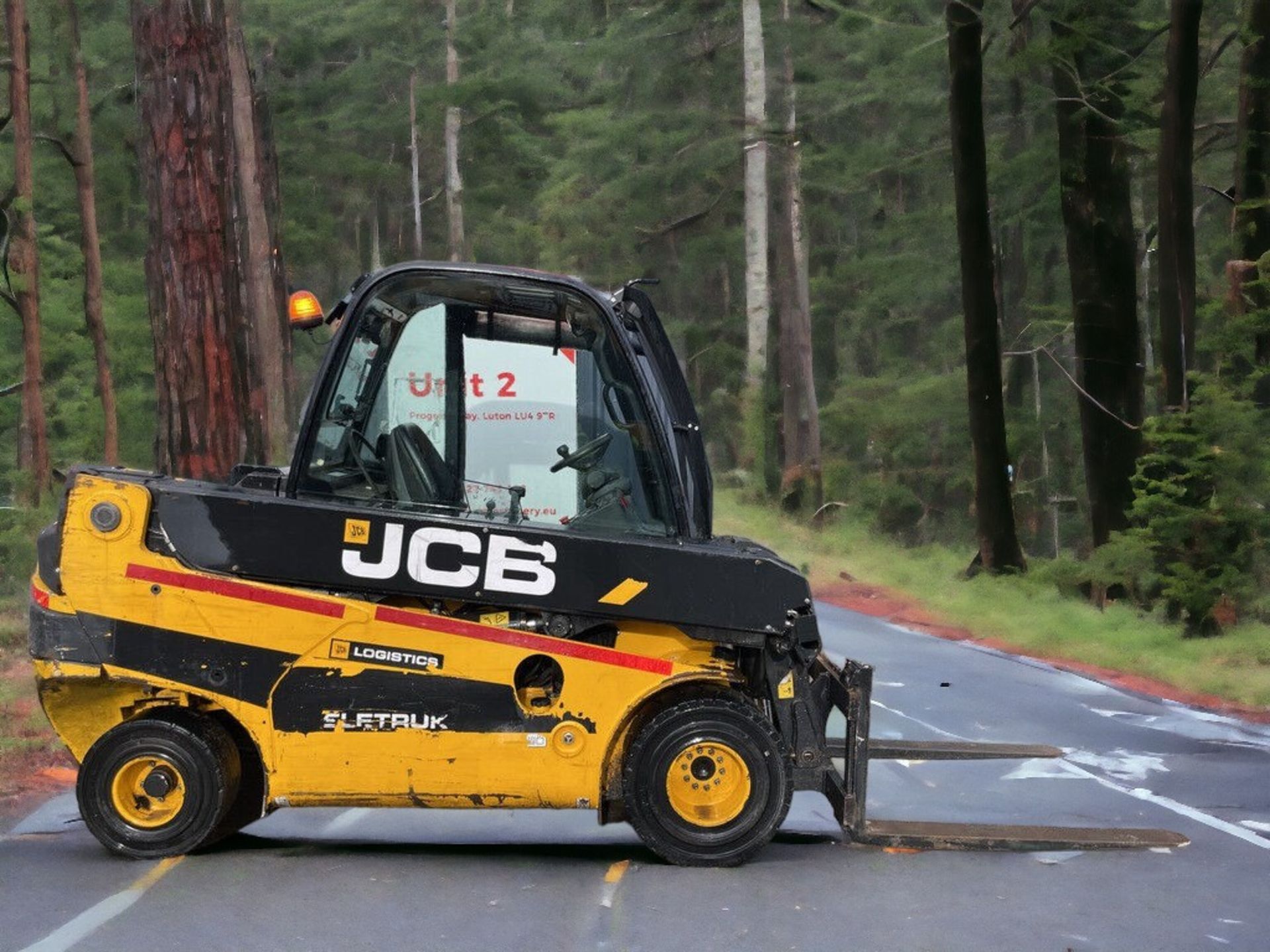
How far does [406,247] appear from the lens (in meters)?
71.2

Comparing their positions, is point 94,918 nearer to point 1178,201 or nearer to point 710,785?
point 710,785

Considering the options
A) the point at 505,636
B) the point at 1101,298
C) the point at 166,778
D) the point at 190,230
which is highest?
the point at 1101,298

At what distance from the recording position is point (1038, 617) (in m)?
22.6

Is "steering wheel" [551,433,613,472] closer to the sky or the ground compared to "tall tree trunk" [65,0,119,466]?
closer to the ground

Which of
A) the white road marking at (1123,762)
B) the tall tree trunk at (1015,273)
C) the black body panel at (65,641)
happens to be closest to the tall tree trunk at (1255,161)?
the white road marking at (1123,762)

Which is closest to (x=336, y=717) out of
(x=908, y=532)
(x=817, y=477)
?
(x=817, y=477)

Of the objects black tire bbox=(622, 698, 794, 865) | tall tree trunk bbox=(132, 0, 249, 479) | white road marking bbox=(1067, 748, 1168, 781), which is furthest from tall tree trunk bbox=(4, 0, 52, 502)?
black tire bbox=(622, 698, 794, 865)

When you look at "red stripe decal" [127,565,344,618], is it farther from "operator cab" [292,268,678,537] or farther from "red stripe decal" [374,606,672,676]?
"operator cab" [292,268,678,537]

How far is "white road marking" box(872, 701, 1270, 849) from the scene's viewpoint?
962 centimetres

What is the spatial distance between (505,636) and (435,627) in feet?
1.08

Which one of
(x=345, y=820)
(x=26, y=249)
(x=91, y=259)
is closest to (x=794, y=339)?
(x=91, y=259)

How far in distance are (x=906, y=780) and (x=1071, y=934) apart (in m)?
4.75

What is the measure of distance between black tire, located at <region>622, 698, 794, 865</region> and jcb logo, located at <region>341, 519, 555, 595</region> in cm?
90

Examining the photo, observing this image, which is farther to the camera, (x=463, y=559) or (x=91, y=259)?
(x=91, y=259)
